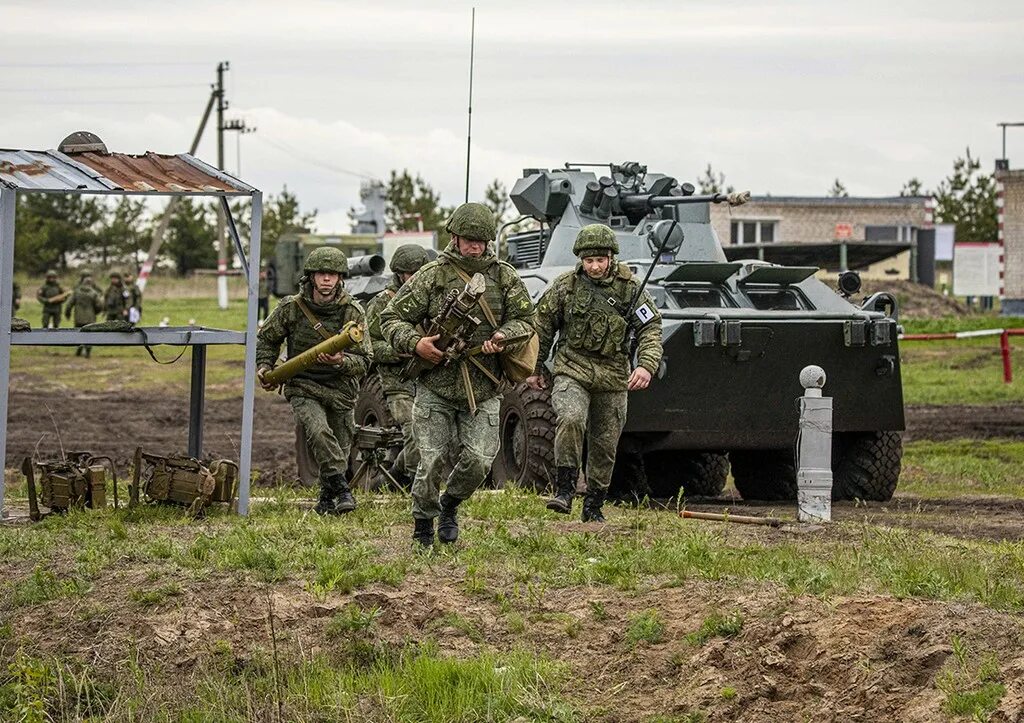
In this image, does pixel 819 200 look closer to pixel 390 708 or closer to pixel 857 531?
pixel 857 531

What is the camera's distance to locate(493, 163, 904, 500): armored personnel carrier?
13898 mm

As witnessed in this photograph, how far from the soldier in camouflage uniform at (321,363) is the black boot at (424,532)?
2089mm

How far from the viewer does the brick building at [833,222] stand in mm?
50431

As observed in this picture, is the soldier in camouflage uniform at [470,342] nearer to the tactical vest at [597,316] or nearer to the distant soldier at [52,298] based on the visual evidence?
the tactical vest at [597,316]

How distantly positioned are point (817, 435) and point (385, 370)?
341 centimetres

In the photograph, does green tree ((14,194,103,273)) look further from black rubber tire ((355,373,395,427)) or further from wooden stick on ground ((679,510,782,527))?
wooden stick on ground ((679,510,782,527))

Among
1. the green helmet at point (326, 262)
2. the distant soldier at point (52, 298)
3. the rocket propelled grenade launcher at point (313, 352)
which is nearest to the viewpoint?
the rocket propelled grenade launcher at point (313, 352)

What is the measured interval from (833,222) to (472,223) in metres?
44.3

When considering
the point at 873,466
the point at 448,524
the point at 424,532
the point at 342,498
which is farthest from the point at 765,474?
the point at 424,532

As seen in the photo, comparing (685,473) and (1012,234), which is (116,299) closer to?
(1012,234)

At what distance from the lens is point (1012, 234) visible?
4022 cm

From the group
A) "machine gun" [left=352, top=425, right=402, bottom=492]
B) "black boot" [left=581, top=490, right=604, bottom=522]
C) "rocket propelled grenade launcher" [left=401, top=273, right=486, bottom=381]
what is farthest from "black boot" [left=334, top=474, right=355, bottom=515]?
"rocket propelled grenade launcher" [left=401, top=273, right=486, bottom=381]

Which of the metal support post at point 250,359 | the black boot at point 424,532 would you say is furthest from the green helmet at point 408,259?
the black boot at point 424,532

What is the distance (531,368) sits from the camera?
10.4m
